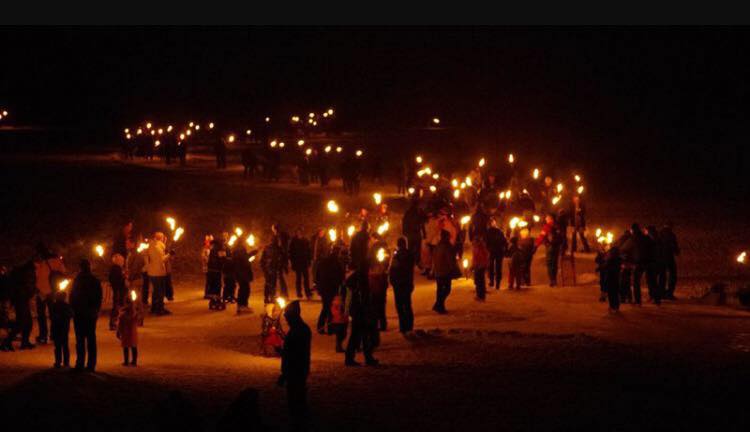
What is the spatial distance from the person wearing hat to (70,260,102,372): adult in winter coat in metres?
3.36

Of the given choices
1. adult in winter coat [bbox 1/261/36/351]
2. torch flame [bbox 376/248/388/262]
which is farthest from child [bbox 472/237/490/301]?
adult in winter coat [bbox 1/261/36/351]

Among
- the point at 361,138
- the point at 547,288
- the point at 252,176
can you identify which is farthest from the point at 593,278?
the point at 361,138

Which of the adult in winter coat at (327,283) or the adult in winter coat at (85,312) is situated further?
the adult in winter coat at (327,283)

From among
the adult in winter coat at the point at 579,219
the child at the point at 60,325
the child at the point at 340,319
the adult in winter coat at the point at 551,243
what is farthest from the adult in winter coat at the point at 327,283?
the adult in winter coat at the point at 579,219

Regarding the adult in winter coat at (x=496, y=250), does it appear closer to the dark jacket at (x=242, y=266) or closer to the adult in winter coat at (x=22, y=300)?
the dark jacket at (x=242, y=266)

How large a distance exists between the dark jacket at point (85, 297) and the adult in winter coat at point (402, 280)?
4.40m

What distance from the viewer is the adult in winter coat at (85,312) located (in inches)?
465

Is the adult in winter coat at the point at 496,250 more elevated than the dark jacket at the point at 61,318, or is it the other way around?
the adult in winter coat at the point at 496,250

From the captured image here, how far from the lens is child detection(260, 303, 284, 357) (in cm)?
1351

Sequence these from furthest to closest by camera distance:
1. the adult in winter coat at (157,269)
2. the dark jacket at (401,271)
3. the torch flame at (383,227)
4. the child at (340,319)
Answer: the torch flame at (383,227), the adult in winter coat at (157,269), the dark jacket at (401,271), the child at (340,319)

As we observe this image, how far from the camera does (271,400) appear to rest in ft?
34.4

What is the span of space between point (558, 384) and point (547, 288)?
8907 mm

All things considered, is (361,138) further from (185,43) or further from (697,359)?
(185,43)

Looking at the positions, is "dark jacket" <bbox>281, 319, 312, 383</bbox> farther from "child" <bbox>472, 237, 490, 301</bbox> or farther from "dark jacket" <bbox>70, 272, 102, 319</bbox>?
"child" <bbox>472, 237, 490, 301</bbox>
